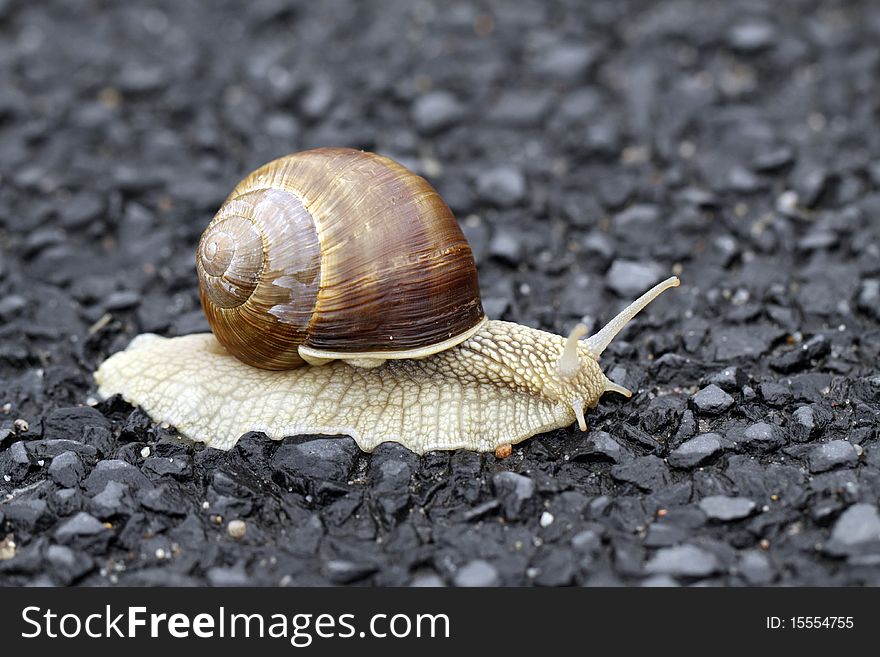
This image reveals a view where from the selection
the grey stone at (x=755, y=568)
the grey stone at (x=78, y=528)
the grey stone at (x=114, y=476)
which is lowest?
the grey stone at (x=755, y=568)

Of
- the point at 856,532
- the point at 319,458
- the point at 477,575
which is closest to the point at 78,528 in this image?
the point at 319,458

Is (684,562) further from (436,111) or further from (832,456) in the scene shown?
(436,111)

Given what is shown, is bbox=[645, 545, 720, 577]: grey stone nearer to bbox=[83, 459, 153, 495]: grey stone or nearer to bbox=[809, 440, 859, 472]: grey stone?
bbox=[809, 440, 859, 472]: grey stone

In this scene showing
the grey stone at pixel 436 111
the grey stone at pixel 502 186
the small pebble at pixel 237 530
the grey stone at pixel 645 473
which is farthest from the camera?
the grey stone at pixel 436 111

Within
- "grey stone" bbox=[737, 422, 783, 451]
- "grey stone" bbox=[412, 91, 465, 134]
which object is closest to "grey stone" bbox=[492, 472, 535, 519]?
"grey stone" bbox=[737, 422, 783, 451]

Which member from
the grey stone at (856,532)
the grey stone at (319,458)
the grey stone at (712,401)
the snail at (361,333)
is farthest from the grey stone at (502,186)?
the grey stone at (856,532)

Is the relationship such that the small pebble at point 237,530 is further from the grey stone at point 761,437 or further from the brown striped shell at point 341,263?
the grey stone at point 761,437
